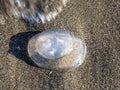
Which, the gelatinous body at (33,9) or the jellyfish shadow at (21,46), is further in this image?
the gelatinous body at (33,9)

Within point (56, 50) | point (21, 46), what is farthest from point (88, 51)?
point (21, 46)

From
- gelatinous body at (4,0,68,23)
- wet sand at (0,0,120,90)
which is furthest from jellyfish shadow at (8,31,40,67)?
gelatinous body at (4,0,68,23)

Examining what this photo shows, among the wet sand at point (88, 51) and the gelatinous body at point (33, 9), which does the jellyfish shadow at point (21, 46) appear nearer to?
the wet sand at point (88, 51)

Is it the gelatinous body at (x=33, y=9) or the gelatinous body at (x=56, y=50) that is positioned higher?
the gelatinous body at (x=33, y=9)

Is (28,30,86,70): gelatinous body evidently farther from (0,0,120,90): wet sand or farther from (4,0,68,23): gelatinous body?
(4,0,68,23): gelatinous body

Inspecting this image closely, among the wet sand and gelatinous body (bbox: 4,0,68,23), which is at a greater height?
gelatinous body (bbox: 4,0,68,23)

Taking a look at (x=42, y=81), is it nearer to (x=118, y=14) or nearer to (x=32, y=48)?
(x=32, y=48)

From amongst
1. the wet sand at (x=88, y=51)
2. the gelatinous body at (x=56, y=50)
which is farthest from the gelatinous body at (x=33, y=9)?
the gelatinous body at (x=56, y=50)
